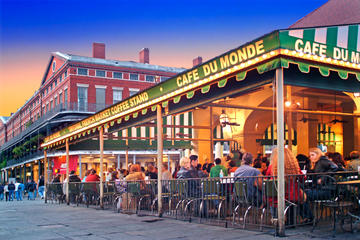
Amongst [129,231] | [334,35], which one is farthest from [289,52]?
[129,231]

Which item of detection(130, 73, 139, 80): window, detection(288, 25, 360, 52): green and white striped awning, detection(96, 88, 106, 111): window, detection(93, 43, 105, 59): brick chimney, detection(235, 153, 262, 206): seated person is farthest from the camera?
detection(93, 43, 105, 59): brick chimney

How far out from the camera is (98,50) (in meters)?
43.1

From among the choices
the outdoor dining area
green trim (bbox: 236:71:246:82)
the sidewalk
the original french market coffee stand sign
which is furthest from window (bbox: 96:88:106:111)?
green trim (bbox: 236:71:246:82)

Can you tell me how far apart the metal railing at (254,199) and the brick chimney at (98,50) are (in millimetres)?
31817

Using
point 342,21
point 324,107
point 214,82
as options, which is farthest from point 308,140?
point 214,82

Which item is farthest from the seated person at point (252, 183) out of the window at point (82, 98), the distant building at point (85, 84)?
the window at point (82, 98)

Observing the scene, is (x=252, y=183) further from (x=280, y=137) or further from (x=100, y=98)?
(x=100, y=98)

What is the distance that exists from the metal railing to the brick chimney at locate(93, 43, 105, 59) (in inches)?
1253

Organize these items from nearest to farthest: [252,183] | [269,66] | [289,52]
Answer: [289,52], [269,66], [252,183]

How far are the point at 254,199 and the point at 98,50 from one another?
37.6 m

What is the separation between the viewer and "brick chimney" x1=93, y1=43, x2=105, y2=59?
1686 inches

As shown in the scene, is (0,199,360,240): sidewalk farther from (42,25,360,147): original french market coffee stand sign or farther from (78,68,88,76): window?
(78,68,88,76): window

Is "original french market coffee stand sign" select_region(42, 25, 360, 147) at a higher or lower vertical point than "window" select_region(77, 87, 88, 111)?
lower

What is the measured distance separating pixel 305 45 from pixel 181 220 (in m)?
5.20
